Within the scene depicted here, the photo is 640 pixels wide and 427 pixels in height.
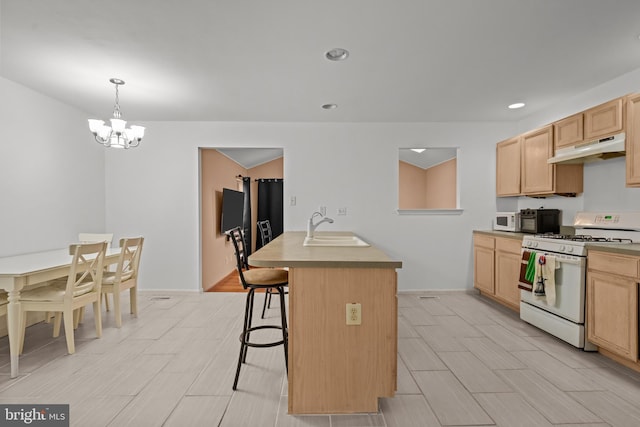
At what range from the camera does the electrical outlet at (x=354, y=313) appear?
174 cm

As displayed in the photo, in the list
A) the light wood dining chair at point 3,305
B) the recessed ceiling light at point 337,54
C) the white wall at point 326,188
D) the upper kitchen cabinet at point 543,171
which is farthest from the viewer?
the white wall at point 326,188

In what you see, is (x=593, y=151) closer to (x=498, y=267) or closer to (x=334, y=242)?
(x=498, y=267)

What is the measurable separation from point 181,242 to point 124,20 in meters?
2.92

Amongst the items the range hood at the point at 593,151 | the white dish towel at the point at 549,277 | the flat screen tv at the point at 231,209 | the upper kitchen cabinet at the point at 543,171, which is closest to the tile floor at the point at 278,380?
the white dish towel at the point at 549,277

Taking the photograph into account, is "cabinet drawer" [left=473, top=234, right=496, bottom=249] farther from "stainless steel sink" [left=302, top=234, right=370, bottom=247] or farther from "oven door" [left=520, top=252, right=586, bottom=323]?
"stainless steel sink" [left=302, top=234, right=370, bottom=247]

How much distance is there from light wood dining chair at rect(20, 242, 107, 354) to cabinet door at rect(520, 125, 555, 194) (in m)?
4.44

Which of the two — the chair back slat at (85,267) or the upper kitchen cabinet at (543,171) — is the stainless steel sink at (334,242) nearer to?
the chair back slat at (85,267)

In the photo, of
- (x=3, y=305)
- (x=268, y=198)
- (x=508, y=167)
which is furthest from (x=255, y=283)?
(x=268, y=198)

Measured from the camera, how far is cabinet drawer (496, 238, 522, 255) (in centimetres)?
341

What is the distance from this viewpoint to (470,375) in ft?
7.16

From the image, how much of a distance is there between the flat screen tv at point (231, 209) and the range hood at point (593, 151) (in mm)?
4772

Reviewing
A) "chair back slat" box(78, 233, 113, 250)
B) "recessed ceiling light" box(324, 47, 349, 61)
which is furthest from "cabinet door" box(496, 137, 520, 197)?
"chair back slat" box(78, 233, 113, 250)

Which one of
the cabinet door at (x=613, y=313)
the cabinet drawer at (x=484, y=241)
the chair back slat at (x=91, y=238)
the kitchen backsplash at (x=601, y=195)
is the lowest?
the cabinet door at (x=613, y=313)

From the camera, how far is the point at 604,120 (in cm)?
278
